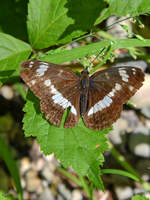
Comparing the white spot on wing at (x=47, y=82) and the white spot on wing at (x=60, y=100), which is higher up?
the white spot on wing at (x=47, y=82)

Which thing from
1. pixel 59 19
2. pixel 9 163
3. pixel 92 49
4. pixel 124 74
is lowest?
pixel 9 163

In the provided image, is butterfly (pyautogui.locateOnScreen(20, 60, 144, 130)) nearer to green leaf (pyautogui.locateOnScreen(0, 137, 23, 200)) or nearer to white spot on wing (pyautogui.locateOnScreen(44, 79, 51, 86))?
white spot on wing (pyautogui.locateOnScreen(44, 79, 51, 86))

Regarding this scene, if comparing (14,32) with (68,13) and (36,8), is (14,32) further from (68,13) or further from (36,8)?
(68,13)

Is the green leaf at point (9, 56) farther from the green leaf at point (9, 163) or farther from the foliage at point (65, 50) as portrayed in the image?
the green leaf at point (9, 163)

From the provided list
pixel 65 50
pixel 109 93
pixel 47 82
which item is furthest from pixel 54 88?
pixel 109 93

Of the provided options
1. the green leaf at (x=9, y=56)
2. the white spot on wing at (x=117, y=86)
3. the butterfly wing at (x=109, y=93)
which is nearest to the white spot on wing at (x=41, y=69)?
the green leaf at (x=9, y=56)

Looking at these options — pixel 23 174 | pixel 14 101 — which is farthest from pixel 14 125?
pixel 23 174

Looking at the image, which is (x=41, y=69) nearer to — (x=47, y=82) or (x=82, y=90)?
(x=47, y=82)
